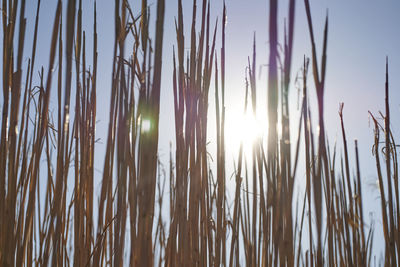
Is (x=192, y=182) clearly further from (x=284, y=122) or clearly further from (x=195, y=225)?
(x=284, y=122)

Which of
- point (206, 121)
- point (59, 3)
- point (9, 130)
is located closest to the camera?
point (59, 3)

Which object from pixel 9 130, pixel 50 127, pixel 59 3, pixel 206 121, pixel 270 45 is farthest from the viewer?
pixel 50 127

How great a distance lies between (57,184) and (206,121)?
0.34 meters

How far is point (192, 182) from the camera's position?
0.86 metres

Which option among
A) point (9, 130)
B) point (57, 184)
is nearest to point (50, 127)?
point (9, 130)

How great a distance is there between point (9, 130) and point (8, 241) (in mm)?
210

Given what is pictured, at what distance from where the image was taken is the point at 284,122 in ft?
1.92

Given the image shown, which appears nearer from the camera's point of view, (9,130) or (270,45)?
(270,45)

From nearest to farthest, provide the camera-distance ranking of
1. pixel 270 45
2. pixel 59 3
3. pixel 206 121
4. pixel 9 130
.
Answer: pixel 270 45, pixel 59 3, pixel 9 130, pixel 206 121

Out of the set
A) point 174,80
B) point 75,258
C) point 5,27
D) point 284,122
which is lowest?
point 75,258

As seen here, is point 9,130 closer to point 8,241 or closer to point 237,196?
point 8,241

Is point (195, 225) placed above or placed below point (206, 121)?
below

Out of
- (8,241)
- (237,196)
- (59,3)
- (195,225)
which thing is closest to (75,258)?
(8,241)

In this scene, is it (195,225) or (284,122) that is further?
(195,225)
